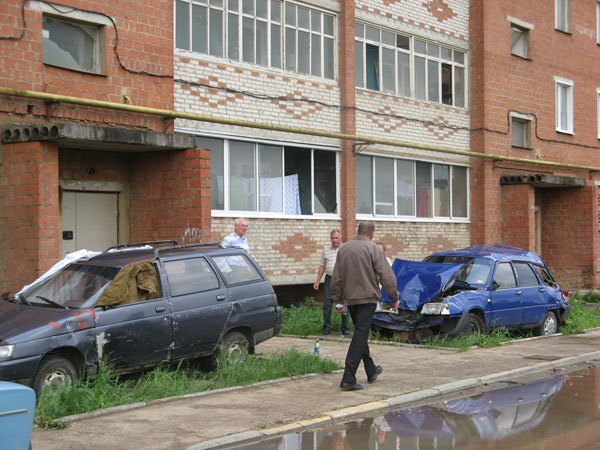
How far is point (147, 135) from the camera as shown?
560 inches

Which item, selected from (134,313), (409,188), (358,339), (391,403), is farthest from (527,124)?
(134,313)

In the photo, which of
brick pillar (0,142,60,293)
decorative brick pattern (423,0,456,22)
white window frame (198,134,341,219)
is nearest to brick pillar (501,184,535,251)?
decorative brick pattern (423,0,456,22)

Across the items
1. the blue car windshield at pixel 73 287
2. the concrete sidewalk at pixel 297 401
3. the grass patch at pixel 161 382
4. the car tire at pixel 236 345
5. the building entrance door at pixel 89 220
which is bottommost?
the concrete sidewalk at pixel 297 401

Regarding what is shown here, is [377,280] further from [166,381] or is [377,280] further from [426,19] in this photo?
[426,19]

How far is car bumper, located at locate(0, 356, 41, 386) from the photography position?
8.37 metres

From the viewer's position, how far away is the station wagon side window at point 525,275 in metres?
15.1

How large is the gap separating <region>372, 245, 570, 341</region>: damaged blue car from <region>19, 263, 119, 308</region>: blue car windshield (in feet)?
16.6

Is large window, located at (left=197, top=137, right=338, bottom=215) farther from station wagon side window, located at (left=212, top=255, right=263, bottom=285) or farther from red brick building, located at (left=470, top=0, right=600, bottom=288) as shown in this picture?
red brick building, located at (left=470, top=0, right=600, bottom=288)

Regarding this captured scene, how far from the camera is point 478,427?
324 inches

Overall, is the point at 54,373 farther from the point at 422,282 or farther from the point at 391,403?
the point at 422,282

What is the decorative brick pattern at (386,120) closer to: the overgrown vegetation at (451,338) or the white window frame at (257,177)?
the white window frame at (257,177)

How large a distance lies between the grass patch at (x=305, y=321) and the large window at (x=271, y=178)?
7.18 feet

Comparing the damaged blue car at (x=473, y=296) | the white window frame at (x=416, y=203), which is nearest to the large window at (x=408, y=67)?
the white window frame at (x=416, y=203)

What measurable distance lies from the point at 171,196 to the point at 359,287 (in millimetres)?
6422
